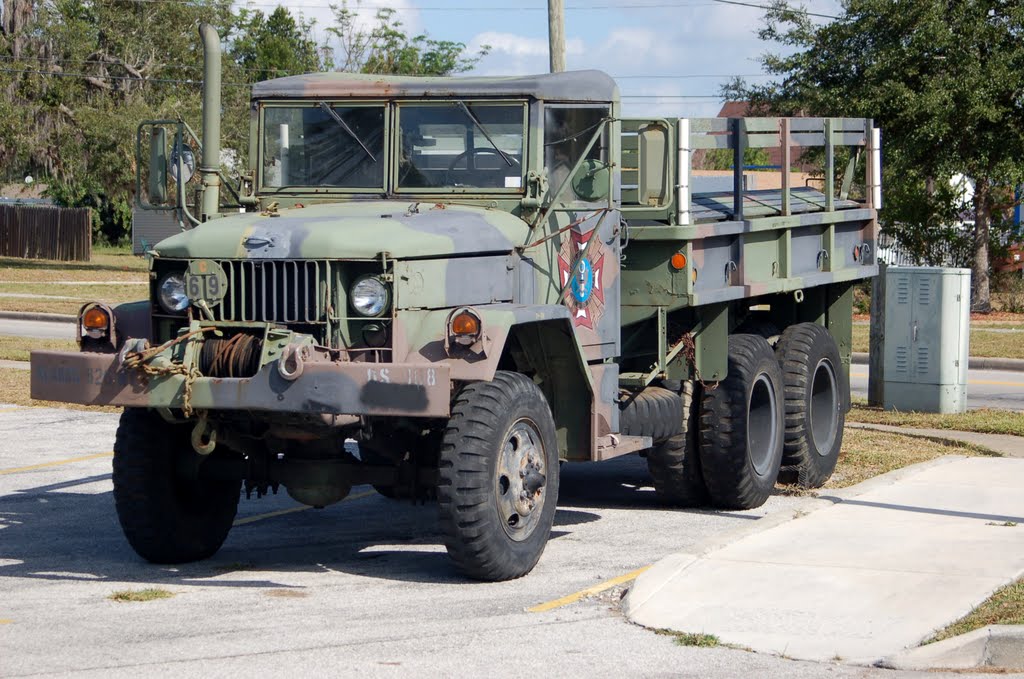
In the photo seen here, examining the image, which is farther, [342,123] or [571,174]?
[342,123]

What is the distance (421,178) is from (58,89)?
136 feet

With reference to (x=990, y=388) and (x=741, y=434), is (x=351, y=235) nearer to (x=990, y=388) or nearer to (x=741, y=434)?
(x=741, y=434)

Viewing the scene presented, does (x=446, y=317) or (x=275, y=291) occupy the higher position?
A: (x=275, y=291)

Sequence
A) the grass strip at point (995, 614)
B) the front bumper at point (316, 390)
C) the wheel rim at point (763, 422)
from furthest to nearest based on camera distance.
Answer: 1. the wheel rim at point (763, 422)
2. the front bumper at point (316, 390)
3. the grass strip at point (995, 614)

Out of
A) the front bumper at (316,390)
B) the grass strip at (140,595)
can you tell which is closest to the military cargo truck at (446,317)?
the front bumper at (316,390)

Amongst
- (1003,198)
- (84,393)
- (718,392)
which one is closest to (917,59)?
(1003,198)

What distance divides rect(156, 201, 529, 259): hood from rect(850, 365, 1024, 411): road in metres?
10.0

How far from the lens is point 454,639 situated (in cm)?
662

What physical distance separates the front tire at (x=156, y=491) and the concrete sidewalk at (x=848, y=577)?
2.58 meters

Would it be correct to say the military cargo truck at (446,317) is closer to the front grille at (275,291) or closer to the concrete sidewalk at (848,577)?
the front grille at (275,291)

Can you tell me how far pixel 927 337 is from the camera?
15469mm

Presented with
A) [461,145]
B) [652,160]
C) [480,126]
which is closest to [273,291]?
[461,145]

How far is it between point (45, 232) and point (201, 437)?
4303 centimetres

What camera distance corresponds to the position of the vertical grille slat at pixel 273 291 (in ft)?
24.7
